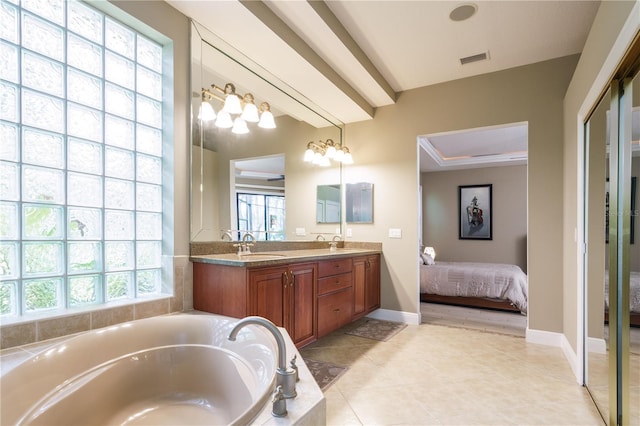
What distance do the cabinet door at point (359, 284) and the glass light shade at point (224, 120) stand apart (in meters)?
1.75

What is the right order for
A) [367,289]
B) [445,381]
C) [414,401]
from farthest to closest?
[367,289] → [445,381] → [414,401]

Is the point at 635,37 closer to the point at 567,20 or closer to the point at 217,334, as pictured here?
the point at 567,20

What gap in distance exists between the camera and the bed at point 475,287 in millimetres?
4195

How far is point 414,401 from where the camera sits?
1977 millimetres

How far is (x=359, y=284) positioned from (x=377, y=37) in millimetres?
2307

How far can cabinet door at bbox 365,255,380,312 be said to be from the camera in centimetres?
356

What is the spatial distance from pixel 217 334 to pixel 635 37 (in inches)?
91.3

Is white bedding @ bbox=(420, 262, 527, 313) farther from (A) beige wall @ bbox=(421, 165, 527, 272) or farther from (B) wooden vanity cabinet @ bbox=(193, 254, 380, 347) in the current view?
(A) beige wall @ bbox=(421, 165, 527, 272)

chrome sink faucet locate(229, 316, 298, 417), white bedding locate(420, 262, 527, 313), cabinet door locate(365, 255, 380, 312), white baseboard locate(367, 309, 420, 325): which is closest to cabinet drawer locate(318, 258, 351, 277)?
cabinet door locate(365, 255, 380, 312)

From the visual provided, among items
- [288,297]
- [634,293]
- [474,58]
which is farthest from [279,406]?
[474,58]

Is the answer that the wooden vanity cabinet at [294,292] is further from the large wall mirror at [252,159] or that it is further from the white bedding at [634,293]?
the white bedding at [634,293]

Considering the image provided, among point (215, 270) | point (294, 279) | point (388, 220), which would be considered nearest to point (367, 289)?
point (388, 220)

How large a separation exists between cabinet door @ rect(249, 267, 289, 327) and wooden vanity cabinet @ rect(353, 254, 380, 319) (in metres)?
1.18

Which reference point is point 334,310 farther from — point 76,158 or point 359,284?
point 76,158
